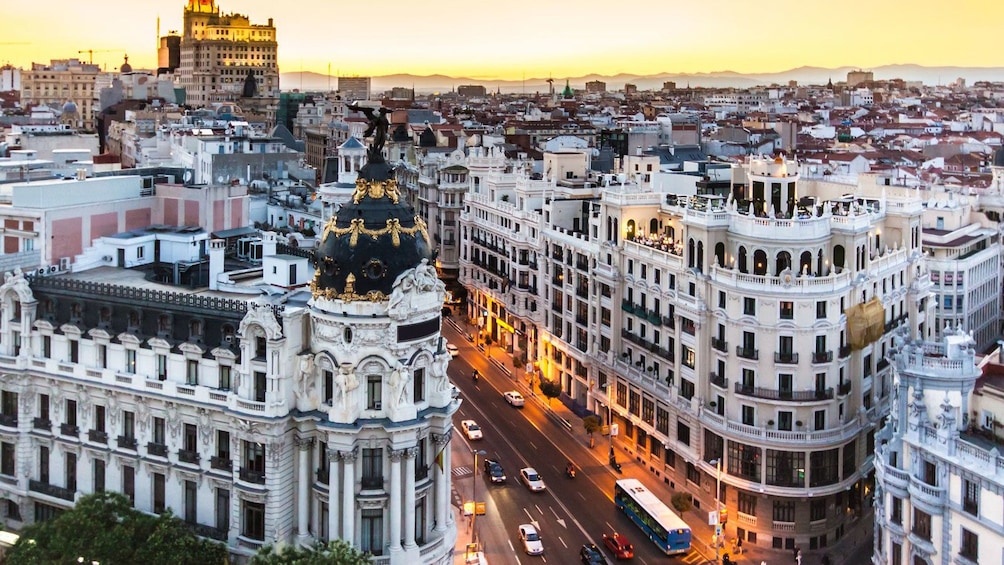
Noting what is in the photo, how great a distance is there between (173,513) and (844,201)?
65871 mm

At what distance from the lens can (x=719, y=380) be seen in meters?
93.0

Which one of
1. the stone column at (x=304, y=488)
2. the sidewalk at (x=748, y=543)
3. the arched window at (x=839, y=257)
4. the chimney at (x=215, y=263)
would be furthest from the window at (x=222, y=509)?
the arched window at (x=839, y=257)

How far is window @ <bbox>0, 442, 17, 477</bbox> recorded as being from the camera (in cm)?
7975

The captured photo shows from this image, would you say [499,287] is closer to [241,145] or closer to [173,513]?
[241,145]

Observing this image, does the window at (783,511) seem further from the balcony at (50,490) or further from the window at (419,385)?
the balcony at (50,490)

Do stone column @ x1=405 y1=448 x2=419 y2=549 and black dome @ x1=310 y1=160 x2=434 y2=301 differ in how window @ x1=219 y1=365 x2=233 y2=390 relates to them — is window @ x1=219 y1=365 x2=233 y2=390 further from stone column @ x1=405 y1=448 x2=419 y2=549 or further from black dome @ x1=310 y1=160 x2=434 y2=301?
stone column @ x1=405 y1=448 x2=419 y2=549

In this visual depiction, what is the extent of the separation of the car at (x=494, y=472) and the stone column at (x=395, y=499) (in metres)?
30.8

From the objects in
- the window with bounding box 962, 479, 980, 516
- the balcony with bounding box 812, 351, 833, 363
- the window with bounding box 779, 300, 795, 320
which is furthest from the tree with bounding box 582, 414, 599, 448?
the window with bounding box 962, 479, 980, 516

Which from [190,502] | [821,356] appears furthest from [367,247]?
[821,356]

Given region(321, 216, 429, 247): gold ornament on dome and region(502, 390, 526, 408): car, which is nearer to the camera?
region(321, 216, 429, 247): gold ornament on dome

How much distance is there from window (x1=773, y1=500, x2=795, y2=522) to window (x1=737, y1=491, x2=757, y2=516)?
1780 mm

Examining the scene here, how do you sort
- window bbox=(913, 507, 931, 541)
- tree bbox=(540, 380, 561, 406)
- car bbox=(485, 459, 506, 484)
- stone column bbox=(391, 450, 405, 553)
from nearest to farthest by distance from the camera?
window bbox=(913, 507, 931, 541) < stone column bbox=(391, 450, 405, 553) < car bbox=(485, 459, 506, 484) < tree bbox=(540, 380, 561, 406)

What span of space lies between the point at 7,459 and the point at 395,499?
31.3m

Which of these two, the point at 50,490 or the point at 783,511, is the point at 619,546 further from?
the point at 50,490
